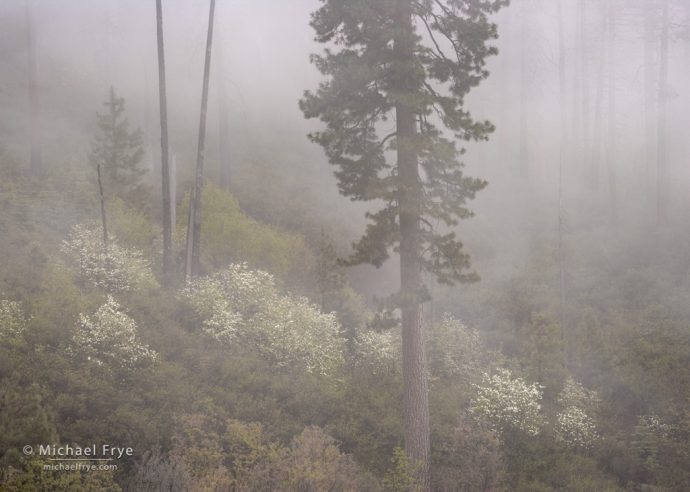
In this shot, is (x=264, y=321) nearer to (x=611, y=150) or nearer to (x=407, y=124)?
(x=407, y=124)

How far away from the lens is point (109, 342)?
1259cm

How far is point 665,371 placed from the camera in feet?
56.5

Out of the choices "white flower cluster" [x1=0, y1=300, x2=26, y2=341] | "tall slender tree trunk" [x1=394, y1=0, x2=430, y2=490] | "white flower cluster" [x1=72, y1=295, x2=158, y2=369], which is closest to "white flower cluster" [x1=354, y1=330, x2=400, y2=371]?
"tall slender tree trunk" [x1=394, y1=0, x2=430, y2=490]

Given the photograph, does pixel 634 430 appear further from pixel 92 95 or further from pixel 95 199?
pixel 92 95

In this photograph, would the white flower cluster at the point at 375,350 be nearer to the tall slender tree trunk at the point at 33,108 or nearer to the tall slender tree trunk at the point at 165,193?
the tall slender tree trunk at the point at 165,193

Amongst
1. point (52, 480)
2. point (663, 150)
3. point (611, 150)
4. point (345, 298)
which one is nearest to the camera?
point (52, 480)

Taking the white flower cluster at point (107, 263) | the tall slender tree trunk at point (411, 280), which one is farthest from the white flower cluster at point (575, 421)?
the white flower cluster at point (107, 263)

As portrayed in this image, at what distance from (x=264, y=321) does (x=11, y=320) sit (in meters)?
6.47

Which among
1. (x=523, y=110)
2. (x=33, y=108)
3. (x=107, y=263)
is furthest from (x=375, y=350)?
(x=523, y=110)

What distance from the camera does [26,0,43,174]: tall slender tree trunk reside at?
23.6m

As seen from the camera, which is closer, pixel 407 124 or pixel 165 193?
pixel 407 124

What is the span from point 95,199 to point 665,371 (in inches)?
890

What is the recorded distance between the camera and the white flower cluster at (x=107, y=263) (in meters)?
16.4

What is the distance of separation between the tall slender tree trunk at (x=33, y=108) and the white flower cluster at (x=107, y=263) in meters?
7.57
